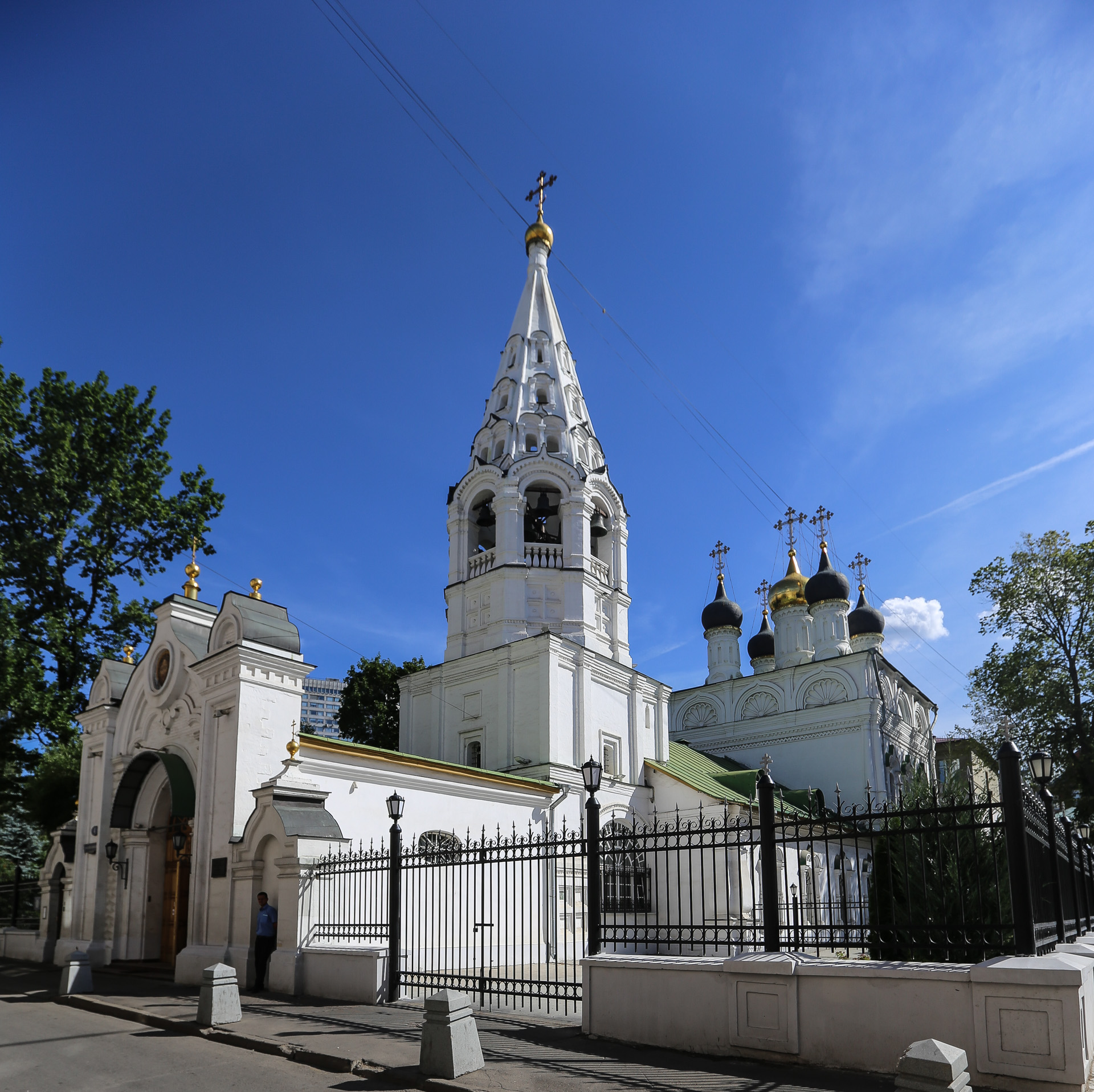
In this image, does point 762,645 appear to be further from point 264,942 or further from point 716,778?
point 264,942

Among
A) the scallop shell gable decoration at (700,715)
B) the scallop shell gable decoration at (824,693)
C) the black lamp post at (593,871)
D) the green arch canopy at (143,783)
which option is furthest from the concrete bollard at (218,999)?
the scallop shell gable decoration at (700,715)

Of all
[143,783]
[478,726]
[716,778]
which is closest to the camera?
[143,783]

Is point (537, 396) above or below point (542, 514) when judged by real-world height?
above

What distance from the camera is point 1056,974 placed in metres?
6.39

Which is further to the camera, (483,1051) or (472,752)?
(472,752)

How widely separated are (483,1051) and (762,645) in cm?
3645

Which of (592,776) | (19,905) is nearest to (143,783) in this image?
(19,905)

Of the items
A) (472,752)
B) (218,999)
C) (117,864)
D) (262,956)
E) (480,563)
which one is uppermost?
(480,563)

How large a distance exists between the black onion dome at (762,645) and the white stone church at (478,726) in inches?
118

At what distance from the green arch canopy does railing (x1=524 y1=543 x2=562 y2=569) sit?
1090 centimetres

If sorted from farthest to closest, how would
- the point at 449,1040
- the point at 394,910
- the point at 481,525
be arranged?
the point at 481,525, the point at 394,910, the point at 449,1040

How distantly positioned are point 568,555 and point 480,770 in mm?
7513

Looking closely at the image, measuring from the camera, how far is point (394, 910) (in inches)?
472

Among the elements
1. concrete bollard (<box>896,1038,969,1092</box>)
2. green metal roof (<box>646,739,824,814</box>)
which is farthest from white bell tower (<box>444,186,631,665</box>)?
concrete bollard (<box>896,1038,969,1092</box>)
